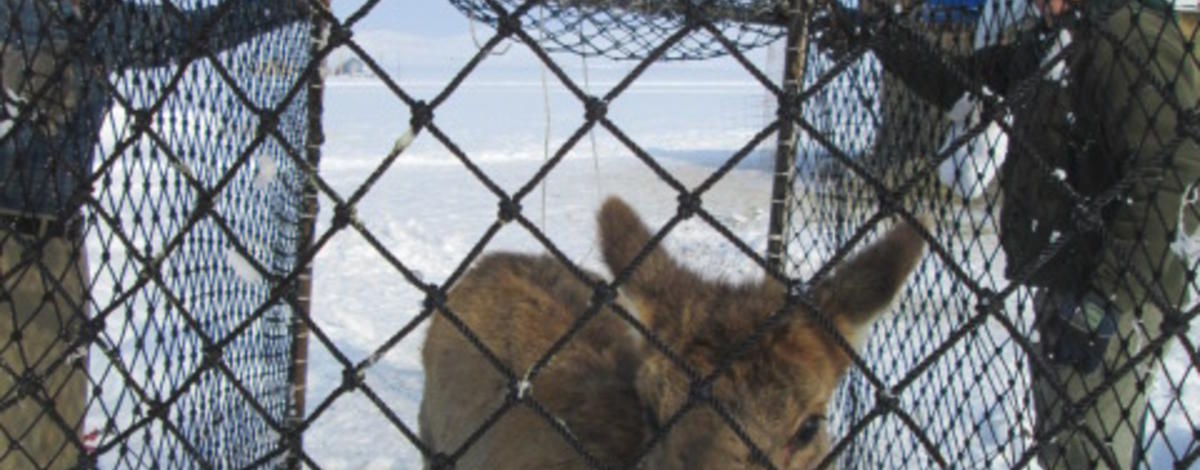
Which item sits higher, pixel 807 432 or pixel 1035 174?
pixel 1035 174

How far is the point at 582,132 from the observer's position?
77.1 inches

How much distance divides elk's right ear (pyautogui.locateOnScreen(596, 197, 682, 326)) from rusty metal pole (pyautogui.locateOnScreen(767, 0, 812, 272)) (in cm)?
152

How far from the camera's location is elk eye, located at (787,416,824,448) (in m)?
2.68

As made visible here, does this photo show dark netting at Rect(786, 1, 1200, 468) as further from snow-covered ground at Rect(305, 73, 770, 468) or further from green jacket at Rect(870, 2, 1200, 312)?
snow-covered ground at Rect(305, 73, 770, 468)

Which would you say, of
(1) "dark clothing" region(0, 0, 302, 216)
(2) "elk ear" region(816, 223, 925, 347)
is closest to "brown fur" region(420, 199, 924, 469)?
(2) "elk ear" region(816, 223, 925, 347)

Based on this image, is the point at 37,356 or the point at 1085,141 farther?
the point at 37,356

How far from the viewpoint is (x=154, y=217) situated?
2.74 m

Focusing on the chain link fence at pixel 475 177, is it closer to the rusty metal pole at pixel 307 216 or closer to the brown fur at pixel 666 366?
the rusty metal pole at pixel 307 216

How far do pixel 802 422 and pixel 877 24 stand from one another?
1.11 metres

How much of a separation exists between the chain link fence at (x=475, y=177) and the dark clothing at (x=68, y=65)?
1 cm

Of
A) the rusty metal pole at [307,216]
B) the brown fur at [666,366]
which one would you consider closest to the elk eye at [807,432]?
the brown fur at [666,366]

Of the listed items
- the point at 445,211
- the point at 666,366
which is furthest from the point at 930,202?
the point at 445,211

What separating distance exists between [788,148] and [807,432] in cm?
226

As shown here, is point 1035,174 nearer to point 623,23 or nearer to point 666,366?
point 666,366
